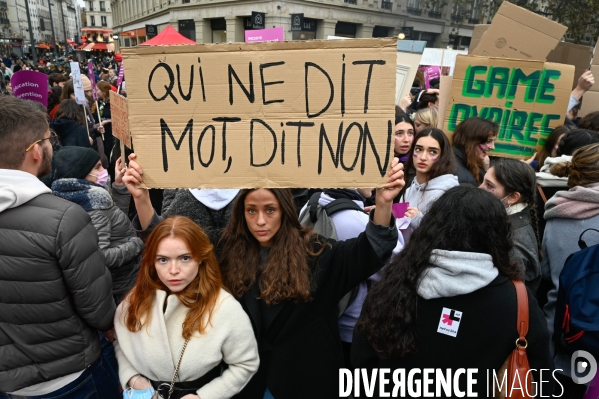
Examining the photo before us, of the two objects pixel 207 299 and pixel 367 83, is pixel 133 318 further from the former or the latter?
pixel 367 83

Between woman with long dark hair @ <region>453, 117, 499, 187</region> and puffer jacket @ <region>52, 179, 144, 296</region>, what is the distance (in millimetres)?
2899

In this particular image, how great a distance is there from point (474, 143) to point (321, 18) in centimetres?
2586

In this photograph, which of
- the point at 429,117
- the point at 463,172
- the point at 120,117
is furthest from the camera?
the point at 429,117

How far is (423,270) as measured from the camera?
163 centimetres

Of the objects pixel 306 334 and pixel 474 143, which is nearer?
pixel 306 334

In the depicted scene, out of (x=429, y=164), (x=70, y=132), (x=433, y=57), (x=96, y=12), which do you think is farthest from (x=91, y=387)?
(x=96, y=12)

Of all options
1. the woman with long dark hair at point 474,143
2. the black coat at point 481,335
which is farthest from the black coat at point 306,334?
the woman with long dark hair at point 474,143

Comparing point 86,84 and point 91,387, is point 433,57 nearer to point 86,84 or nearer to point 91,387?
point 86,84

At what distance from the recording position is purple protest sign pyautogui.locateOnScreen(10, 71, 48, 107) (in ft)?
17.2

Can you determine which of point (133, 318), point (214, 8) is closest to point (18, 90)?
point (133, 318)

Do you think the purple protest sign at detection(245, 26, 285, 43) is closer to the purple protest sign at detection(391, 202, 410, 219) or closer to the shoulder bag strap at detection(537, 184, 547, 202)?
the shoulder bag strap at detection(537, 184, 547, 202)

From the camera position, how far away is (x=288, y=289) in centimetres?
184

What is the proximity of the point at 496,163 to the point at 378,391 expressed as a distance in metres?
1.75

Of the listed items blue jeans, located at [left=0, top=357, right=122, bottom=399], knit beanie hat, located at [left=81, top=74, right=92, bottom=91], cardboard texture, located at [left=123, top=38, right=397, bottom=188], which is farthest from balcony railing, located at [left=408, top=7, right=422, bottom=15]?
blue jeans, located at [left=0, top=357, right=122, bottom=399]
